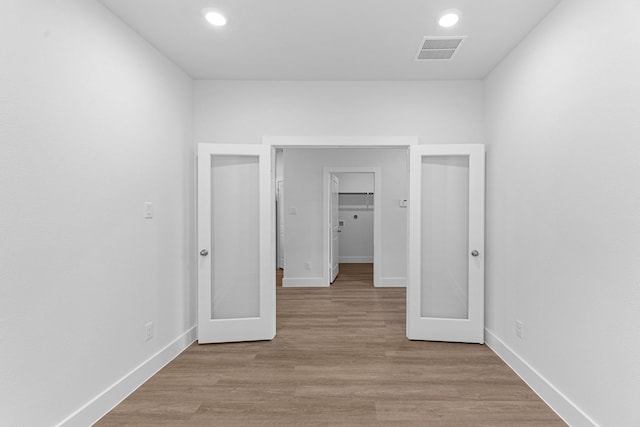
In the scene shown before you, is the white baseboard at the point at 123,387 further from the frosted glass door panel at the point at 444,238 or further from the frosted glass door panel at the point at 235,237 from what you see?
the frosted glass door panel at the point at 444,238

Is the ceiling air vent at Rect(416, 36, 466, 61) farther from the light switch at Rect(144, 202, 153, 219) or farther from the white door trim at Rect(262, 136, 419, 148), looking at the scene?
the light switch at Rect(144, 202, 153, 219)

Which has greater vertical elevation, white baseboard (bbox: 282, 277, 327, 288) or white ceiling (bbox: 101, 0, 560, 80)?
white ceiling (bbox: 101, 0, 560, 80)

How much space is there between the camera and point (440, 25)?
8.51ft

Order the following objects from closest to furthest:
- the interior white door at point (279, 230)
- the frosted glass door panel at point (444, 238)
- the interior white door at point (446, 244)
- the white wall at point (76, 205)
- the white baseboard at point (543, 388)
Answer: the white wall at point (76, 205) < the white baseboard at point (543, 388) < the interior white door at point (446, 244) < the frosted glass door panel at point (444, 238) < the interior white door at point (279, 230)

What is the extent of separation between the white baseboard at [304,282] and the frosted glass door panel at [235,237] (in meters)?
2.52

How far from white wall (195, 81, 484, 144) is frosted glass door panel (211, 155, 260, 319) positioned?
1.19ft

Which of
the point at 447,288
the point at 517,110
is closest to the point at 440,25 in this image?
the point at 517,110

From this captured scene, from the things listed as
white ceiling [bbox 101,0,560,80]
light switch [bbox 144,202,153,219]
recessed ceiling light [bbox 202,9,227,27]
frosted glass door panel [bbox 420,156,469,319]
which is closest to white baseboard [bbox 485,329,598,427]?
Result: frosted glass door panel [bbox 420,156,469,319]

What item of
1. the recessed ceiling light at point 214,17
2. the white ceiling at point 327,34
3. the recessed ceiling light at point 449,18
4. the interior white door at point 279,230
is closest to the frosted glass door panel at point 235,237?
the white ceiling at point 327,34

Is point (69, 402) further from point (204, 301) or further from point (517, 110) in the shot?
point (517, 110)

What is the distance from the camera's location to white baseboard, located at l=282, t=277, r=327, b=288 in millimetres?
6113

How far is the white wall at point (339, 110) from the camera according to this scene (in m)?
3.65

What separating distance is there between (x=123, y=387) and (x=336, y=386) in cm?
154

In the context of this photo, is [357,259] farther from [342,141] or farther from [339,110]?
[339,110]
